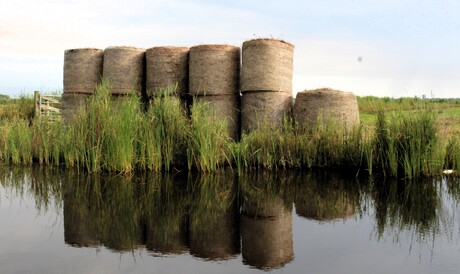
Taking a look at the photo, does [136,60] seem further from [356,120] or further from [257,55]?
[356,120]

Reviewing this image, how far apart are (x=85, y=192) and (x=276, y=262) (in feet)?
10.0

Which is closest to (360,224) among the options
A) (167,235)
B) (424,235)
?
(424,235)

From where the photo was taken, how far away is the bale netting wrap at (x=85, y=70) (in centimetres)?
1087

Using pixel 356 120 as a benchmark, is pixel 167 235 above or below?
below

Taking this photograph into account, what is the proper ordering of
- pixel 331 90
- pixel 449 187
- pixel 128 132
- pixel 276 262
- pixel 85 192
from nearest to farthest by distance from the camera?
pixel 276 262 → pixel 85 192 → pixel 449 187 → pixel 128 132 → pixel 331 90

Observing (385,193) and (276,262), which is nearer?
(276,262)

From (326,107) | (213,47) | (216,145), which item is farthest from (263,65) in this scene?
(216,145)

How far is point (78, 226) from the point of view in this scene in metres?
4.27

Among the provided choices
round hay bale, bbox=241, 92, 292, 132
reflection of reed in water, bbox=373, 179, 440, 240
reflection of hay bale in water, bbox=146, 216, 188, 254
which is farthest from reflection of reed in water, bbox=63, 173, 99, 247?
round hay bale, bbox=241, 92, 292, 132

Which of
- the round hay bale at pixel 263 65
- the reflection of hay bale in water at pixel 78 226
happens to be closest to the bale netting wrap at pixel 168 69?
the round hay bale at pixel 263 65

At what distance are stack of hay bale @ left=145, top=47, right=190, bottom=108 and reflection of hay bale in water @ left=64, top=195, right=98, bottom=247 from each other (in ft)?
16.7

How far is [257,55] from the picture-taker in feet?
30.2

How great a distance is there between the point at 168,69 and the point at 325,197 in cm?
543

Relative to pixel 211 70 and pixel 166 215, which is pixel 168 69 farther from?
pixel 166 215
